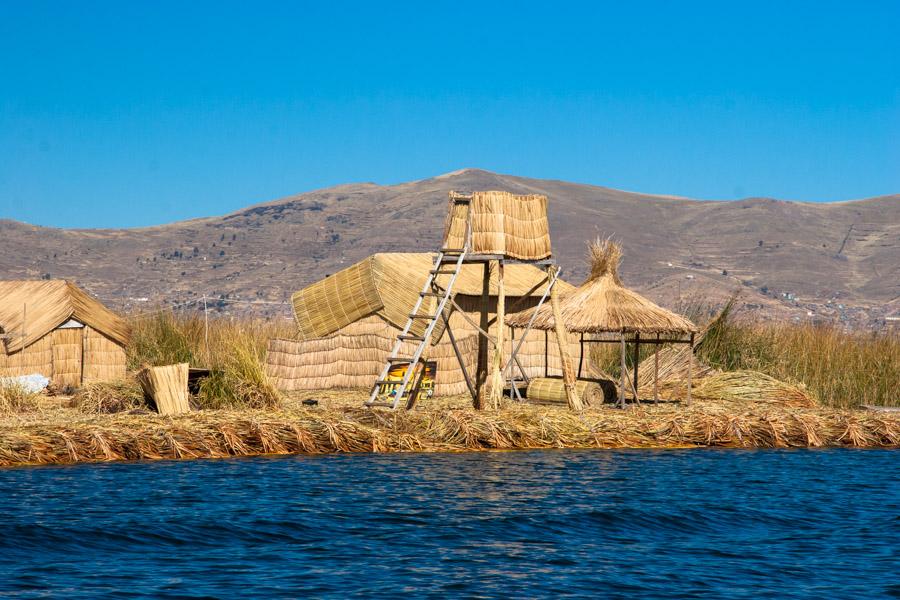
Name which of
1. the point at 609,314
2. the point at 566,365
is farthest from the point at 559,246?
the point at 566,365

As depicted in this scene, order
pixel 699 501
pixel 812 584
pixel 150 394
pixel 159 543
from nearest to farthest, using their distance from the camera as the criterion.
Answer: pixel 812 584 < pixel 159 543 < pixel 699 501 < pixel 150 394

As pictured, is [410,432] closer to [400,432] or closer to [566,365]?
[400,432]

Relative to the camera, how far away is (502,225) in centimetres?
1991

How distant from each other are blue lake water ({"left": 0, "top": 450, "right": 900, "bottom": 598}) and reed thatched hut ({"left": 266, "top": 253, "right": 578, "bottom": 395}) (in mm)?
10090

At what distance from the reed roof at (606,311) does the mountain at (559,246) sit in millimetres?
45764

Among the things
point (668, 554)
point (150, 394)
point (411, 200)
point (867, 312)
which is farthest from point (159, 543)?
point (411, 200)

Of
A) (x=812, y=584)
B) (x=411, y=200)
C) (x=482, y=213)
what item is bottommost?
(x=812, y=584)

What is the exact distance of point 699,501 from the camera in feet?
46.9

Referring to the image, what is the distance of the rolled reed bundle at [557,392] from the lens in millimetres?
22641

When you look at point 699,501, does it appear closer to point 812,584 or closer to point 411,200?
point 812,584

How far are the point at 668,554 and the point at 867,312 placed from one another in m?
67.2

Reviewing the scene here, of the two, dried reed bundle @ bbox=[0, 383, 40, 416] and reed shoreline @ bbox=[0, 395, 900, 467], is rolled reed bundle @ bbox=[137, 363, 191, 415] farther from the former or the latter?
dried reed bundle @ bbox=[0, 383, 40, 416]

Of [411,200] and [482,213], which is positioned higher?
[411,200]

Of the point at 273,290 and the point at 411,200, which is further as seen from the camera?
the point at 411,200
